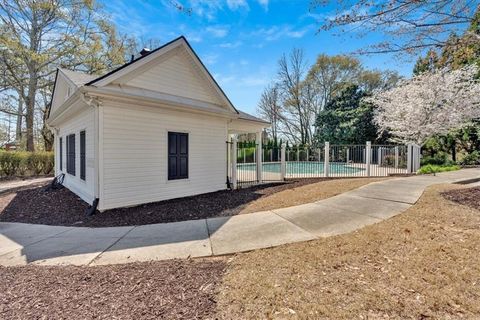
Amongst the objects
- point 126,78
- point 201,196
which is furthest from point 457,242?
point 126,78

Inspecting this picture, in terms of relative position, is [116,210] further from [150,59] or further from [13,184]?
[13,184]

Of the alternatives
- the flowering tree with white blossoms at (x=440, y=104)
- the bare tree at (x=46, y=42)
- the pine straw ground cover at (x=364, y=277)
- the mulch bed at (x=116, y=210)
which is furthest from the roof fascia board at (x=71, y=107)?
the flowering tree with white blossoms at (x=440, y=104)

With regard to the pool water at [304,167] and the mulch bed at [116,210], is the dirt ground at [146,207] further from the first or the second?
the pool water at [304,167]

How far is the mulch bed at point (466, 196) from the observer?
244 inches

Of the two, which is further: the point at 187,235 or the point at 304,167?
the point at 304,167

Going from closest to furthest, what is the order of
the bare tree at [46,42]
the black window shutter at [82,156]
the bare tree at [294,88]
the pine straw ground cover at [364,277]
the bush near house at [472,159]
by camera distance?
1. the pine straw ground cover at [364,277]
2. the black window shutter at [82,156]
3. the bare tree at [46,42]
4. the bush near house at [472,159]
5. the bare tree at [294,88]

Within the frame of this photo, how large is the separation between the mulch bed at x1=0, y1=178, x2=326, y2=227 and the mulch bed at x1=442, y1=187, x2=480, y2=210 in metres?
5.46

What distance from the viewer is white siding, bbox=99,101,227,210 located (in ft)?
22.1

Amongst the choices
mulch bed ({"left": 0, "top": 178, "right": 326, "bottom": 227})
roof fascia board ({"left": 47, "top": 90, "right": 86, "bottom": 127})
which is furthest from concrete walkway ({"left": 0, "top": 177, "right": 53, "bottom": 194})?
roof fascia board ({"left": 47, "top": 90, "right": 86, "bottom": 127})

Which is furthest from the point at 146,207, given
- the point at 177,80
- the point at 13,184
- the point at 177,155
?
the point at 13,184

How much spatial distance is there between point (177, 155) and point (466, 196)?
889 centimetres

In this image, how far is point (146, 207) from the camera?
720 cm

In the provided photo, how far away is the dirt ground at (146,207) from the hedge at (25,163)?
7.89 m

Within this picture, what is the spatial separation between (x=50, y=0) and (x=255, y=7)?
59.2 feet
